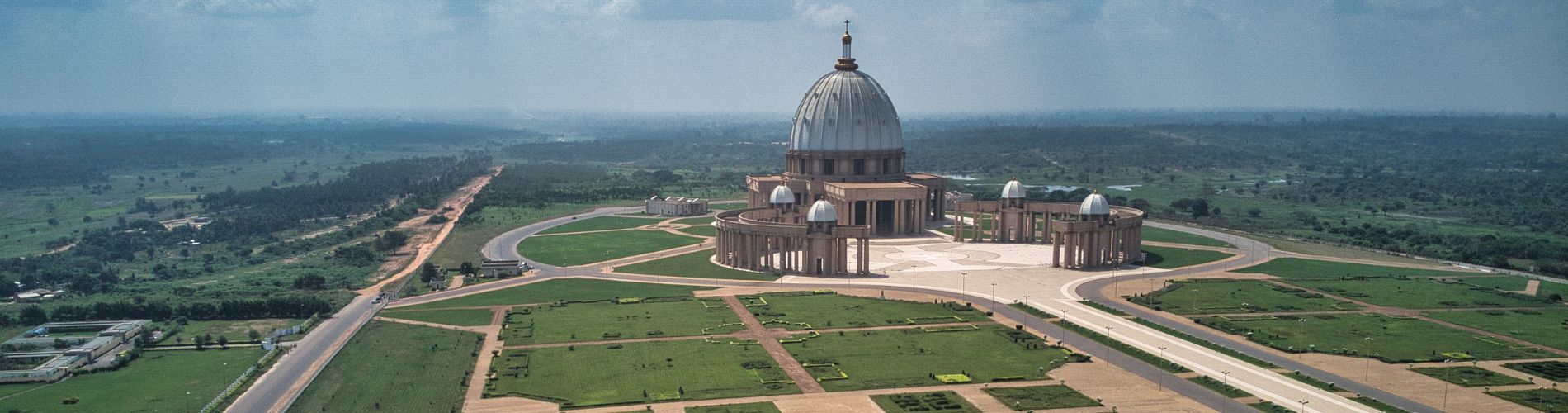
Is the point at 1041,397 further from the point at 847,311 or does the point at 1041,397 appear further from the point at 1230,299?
the point at 1230,299

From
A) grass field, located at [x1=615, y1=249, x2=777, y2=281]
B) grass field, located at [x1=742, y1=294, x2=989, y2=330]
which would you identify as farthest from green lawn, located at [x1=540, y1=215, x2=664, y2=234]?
grass field, located at [x1=742, y1=294, x2=989, y2=330]

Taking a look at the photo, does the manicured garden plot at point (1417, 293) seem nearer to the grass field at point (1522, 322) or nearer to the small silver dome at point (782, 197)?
the grass field at point (1522, 322)

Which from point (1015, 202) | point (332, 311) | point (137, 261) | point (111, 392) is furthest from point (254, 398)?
point (1015, 202)

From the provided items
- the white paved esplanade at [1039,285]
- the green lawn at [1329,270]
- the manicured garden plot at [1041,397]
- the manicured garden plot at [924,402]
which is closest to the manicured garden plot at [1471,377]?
the white paved esplanade at [1039,285]

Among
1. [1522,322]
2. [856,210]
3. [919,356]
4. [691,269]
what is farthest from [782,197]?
[1522,322]

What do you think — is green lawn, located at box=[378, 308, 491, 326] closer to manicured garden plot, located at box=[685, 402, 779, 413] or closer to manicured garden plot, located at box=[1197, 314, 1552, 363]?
manicured garden plot, located at box=[685, 402, 779, 413]

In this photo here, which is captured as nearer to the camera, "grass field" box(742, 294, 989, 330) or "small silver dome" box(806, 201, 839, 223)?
"grass field" box(742, 294, 989, 330)

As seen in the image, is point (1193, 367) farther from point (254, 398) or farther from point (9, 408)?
point (9, 408)
